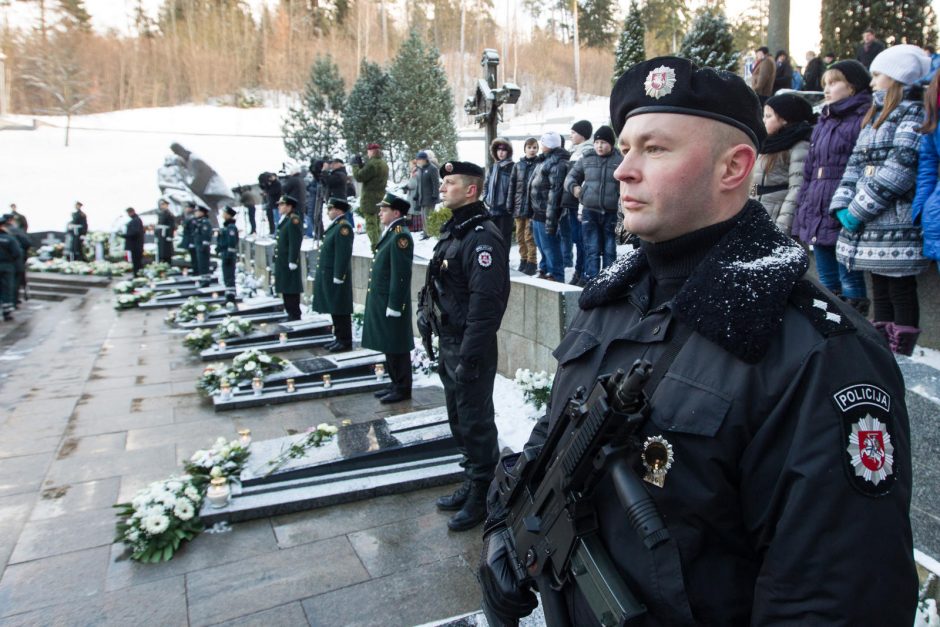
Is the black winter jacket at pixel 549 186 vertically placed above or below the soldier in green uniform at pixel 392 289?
above

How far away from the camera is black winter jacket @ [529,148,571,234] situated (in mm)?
8031

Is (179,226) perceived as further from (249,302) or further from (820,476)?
(820,476)

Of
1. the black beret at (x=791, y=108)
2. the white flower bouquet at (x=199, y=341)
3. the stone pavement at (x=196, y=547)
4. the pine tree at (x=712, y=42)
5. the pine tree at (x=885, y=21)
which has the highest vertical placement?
the pine tree at (x=885, y=21)

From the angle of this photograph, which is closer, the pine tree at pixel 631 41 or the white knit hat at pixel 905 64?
the white knit hat at pixel 905 64

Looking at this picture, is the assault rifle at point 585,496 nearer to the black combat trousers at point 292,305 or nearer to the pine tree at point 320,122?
the black combat trousers at point 292,305

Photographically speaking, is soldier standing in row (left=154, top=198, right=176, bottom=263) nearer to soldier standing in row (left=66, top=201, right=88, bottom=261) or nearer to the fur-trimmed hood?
soldier standing in row (left=66, top=201, right=88, bottom=261)

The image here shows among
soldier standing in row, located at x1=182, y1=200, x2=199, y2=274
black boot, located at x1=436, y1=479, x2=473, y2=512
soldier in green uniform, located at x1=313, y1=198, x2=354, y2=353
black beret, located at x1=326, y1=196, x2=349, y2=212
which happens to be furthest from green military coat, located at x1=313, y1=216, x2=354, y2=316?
soldier standing in row, located at x1=182, y1=200, x2=199, y2=274

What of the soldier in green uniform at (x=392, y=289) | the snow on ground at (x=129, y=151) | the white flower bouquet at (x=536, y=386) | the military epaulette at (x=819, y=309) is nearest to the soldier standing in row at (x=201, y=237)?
the snow on ground at (x=129, y=151)

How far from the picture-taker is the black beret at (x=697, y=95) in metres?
1.46

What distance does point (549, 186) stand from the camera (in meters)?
8.38

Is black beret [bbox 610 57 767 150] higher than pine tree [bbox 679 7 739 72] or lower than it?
lower

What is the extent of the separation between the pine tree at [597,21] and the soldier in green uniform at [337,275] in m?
43.0

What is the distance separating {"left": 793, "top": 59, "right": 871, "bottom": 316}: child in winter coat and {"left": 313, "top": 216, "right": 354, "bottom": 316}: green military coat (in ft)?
19.9

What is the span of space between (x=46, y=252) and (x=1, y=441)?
21009 mm
